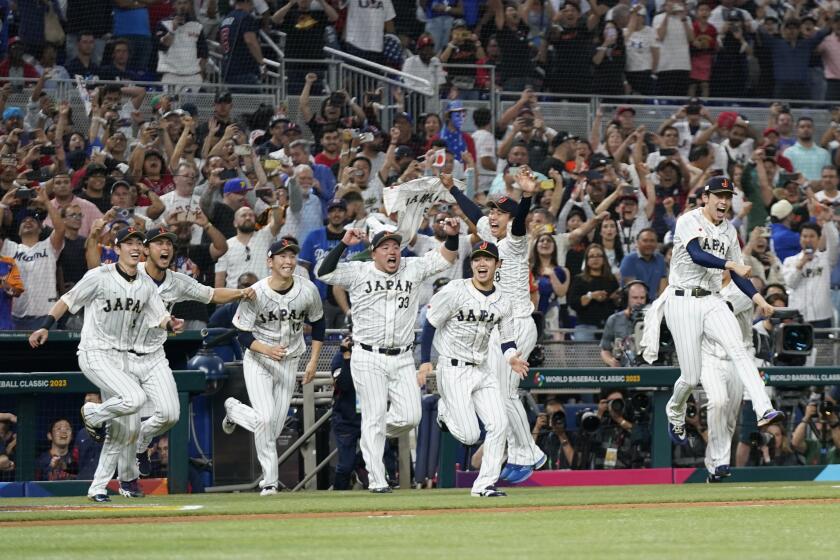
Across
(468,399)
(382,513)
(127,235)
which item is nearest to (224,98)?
(127,235)

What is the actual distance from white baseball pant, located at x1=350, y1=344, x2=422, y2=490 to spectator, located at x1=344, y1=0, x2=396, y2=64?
787 cm

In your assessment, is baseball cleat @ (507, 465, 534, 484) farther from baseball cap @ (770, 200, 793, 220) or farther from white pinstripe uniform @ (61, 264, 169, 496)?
baseball cap @ (770, 200, 793, 220)

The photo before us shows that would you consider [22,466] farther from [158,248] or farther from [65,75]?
[65,75]

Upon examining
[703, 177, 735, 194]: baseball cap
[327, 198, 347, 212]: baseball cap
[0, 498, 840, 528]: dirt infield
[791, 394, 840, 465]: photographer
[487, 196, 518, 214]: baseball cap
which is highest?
[703, 177, 735, 194]: baseball cap

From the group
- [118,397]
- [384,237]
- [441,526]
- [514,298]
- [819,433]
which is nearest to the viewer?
[441,526]

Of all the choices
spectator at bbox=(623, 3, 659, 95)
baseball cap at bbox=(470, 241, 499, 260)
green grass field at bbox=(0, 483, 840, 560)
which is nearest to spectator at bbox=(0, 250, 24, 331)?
green grass field at bbox=(0, 483, 840, 560)

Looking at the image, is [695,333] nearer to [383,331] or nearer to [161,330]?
[383,331]

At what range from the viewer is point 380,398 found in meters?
11.0

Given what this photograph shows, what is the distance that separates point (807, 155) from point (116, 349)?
10472 millimetres

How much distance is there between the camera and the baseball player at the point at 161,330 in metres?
10.9

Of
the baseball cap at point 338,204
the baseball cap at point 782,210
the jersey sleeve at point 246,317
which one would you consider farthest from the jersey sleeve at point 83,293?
the baseball cap at point 782,210

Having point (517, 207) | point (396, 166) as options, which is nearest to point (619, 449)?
point (517, 207)

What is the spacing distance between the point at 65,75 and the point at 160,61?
1158 millimetres

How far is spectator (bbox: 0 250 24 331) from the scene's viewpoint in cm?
1278
